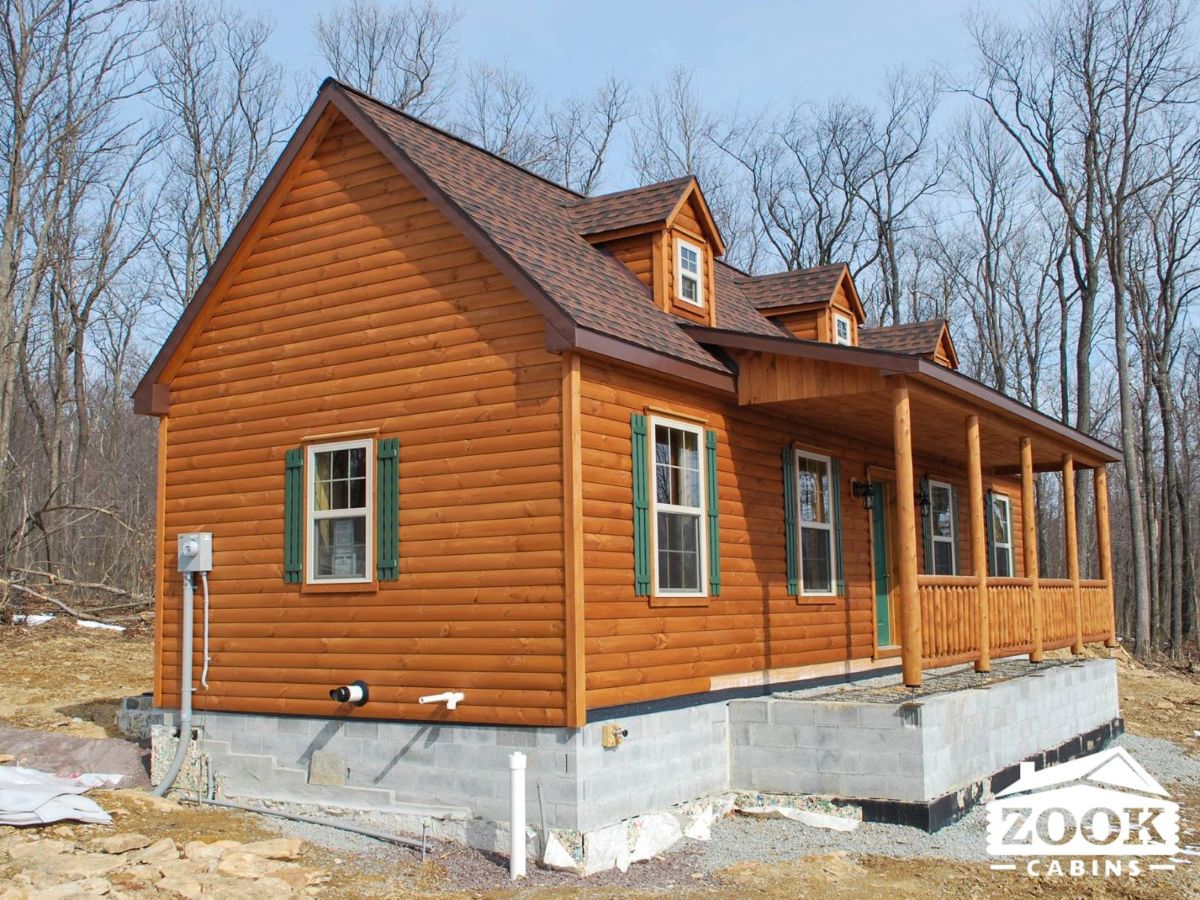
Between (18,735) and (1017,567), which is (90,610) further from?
(1017,567)

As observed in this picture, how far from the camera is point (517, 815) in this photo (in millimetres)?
8656

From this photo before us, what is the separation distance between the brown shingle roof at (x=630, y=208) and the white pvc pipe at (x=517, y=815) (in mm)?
6214

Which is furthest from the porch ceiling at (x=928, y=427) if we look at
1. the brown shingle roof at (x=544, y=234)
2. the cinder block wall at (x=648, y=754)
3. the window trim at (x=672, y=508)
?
the cinder block wall at (x=648, y=754)

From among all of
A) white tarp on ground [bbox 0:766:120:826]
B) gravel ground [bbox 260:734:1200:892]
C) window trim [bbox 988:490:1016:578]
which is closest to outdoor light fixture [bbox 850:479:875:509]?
gravel ground [bbox 260:734:1200:892]

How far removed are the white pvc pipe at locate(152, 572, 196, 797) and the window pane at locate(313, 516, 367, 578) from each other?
5.23 feet

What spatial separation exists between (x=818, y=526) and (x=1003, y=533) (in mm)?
8222

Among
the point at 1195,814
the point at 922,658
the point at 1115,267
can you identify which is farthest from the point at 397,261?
the point at 1115,267

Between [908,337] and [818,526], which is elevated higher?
[908,337]

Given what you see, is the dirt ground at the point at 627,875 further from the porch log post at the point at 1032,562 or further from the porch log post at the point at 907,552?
the porch log post at the point at 1032,562

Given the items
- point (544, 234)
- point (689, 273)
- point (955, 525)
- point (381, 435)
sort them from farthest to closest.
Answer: point (955, 525) → point (689, 273) → point (544, 234) → point (381, 435)

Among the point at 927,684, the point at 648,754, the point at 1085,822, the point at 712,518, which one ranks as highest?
the point at 712,518

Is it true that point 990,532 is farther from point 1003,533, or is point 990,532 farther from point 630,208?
point 630,208

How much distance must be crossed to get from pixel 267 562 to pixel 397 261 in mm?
3159

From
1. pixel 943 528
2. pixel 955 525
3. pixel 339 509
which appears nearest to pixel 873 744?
pixel 339 509
